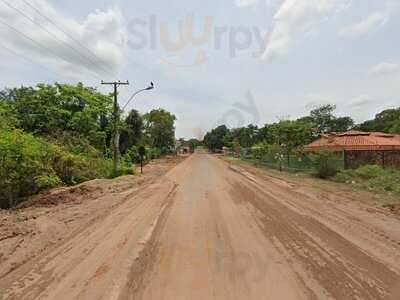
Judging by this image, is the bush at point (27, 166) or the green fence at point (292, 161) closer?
the bush at point (27, 166)

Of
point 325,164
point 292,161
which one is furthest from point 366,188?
point 292,161

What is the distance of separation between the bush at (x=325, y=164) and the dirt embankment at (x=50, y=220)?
1412 cm

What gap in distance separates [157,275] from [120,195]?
10.4 m

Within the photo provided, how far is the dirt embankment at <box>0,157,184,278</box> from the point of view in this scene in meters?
6.76

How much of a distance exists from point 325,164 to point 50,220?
1926cm

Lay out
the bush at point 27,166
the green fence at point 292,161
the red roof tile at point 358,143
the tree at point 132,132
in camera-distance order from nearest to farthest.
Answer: the bush at point 27,166, the green fence at point 292,161, the red roof tile at point 358,143, the tree at point 132,132

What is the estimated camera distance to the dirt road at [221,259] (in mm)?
4656

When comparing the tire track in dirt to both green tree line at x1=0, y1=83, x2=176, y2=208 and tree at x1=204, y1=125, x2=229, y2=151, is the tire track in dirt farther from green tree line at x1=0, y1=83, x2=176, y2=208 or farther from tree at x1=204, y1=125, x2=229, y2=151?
tree at x1=204, y1=125, x2=229, y2=151

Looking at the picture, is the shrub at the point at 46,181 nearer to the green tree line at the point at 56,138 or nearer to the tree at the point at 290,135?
the green tree line at the point at 56,138

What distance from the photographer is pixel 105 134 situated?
37.2 metres

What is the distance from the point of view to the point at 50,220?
32.4 feet

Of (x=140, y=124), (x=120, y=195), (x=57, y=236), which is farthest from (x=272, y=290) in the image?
(x=140, y=124)

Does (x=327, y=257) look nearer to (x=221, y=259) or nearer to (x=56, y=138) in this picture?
(x=221, y=259)

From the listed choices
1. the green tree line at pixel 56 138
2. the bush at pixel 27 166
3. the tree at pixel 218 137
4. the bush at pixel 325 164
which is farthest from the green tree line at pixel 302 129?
the bush at pixel 27 166
